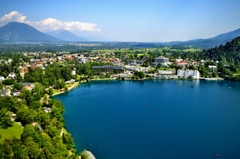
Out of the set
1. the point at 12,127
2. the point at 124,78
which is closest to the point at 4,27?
the point at 124,78

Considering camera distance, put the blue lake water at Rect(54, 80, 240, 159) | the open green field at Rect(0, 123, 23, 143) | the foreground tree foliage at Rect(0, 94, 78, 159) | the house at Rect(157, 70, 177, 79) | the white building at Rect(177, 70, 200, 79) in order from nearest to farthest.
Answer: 1. the foreground tree foliage at Rect(0, 94, 78, 159)
2. the open green field at Rect(0, 123, 23, 143)
3. the blue lake water at Rect(54, 80, 240, 159)
4. the white building at Rect(177, 70, 200, 79)
5. the house at Rect(157, 70, 177, 79)

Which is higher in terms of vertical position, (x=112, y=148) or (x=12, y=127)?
(x=12, y=127)

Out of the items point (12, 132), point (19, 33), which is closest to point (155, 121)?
point (12, 132)

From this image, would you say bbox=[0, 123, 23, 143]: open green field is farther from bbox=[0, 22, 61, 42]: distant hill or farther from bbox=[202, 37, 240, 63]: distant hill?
bbox=[0, 22, 61, 42]: distant hill

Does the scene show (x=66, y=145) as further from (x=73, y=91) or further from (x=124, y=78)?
(x=124, y=78)

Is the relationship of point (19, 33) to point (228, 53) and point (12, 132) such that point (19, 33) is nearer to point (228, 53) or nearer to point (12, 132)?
point (228, 53)

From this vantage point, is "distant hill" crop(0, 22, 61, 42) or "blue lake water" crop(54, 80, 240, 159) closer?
"blue lake water" crop(54, 80, 240, 159)

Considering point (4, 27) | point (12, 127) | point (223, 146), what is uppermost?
point (4, 27)

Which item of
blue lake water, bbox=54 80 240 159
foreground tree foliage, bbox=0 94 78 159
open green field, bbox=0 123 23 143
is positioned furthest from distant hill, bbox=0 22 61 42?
open green field, bbox=0 123 23 143
